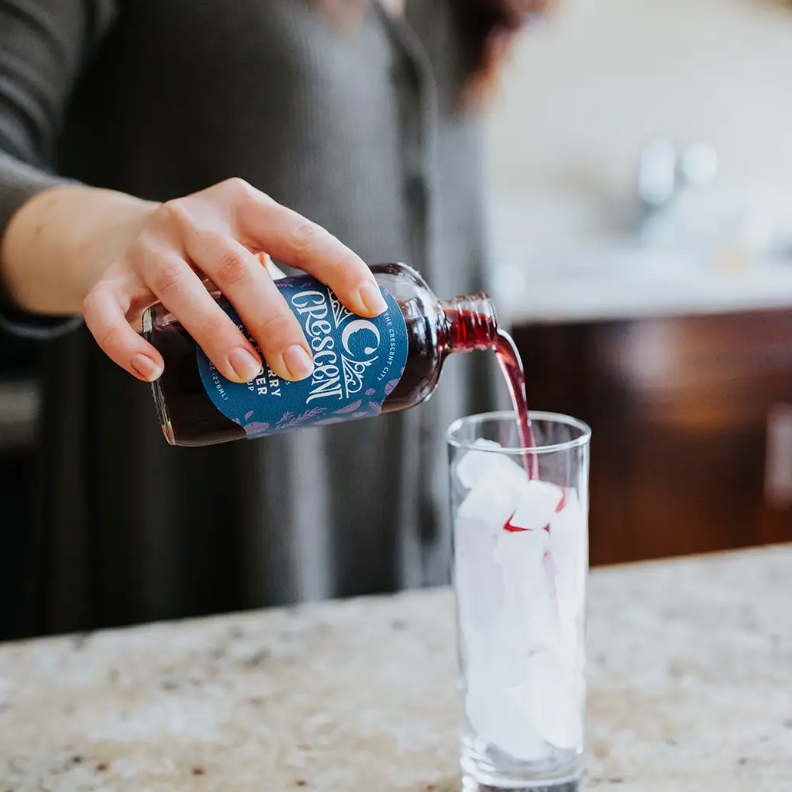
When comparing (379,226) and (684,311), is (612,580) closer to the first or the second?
(379,226)

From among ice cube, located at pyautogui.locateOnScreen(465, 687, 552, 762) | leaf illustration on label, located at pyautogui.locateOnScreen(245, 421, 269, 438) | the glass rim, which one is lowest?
ice cube, located at pyautogui.locateOnScreen(465, 687, 552, 762)

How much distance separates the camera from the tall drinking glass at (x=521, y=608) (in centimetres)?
54

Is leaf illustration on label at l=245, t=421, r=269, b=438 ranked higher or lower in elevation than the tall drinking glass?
higher

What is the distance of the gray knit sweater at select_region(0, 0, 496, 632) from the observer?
100 cm

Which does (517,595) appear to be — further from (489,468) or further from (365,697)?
(365,697)

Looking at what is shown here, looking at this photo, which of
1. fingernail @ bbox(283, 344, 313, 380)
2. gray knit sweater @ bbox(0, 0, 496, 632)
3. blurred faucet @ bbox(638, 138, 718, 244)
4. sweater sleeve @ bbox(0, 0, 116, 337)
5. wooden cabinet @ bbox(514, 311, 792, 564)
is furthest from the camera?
blurred faucet @ bbox(638, 138, 718, 244)

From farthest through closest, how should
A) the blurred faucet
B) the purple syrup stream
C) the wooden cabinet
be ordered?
the blurred faucet → the wooden cabinet → the purple syrup stream

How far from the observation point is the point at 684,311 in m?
1.93

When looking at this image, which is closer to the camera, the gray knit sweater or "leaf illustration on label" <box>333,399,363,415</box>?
"leaf illustration on label" <box>333,399,363,415</box>

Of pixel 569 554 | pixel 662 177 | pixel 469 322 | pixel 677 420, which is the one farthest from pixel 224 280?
pixel 662 177

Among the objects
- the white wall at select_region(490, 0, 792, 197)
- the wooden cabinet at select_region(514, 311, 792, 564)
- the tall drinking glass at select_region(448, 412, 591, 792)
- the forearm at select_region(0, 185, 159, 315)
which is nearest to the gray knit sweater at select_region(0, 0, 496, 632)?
the forearm at select_region(0, 185, 159, 315)

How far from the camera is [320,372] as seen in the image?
19.9 inches

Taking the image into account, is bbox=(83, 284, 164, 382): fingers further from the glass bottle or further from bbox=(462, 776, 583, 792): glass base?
bbox=(462, 776, 583, 792): glass base

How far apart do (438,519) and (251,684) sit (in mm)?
453
